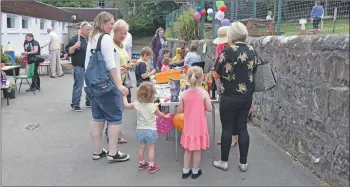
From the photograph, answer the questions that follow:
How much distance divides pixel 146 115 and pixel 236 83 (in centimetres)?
109

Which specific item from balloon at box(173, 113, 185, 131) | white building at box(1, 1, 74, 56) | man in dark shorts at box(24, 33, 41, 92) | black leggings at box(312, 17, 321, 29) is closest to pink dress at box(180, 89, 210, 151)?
balloon at box(173, 113, 185, 131)

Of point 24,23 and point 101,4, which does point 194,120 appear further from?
point 101,4

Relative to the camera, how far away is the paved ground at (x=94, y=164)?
414 centimetres

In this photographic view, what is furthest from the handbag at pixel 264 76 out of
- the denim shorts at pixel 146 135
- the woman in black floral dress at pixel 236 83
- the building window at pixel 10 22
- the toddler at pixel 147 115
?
the building window at pixel 10 22

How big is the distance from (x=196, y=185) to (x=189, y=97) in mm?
959

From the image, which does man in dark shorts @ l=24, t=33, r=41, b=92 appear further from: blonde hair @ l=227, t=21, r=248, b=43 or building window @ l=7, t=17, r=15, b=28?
blonde hair @ l=227, t=21, r=248, b=43

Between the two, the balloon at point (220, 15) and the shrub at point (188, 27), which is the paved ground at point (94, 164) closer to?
the balloon at point (220, 15)

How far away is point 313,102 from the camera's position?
14.2 feet

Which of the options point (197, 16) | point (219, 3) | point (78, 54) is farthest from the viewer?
point (197, 16)

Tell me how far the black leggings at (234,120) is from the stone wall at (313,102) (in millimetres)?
736

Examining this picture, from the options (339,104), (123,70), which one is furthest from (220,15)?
(339,104)

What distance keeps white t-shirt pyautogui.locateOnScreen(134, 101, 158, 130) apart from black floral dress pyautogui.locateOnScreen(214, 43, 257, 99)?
0.88 m

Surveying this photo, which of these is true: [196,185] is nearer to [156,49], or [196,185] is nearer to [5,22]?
[156,49]

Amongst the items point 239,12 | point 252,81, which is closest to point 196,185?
point 252,81
